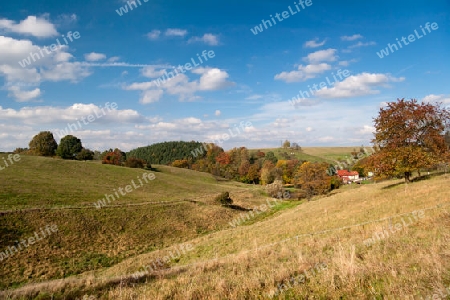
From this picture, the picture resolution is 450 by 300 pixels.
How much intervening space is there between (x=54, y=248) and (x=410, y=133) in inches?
1344

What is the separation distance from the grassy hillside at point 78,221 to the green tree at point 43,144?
32254 millimetres

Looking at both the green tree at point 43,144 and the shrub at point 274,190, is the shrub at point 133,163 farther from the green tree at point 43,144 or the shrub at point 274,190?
the shrub at point 274,190

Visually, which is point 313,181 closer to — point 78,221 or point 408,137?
point 408,137

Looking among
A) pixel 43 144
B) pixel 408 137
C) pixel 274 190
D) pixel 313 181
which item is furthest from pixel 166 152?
pixel 408 137

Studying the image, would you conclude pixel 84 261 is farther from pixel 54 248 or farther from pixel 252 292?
pixel 252 292

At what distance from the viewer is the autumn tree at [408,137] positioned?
75.3 feet

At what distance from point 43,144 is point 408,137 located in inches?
3901

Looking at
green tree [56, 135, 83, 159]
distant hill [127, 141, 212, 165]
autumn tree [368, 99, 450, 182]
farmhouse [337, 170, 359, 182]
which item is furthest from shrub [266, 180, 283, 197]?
distant hill [127, 141, 212, 165]

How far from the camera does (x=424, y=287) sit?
15.1 feet

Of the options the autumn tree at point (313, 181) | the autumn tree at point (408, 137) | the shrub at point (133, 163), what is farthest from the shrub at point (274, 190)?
the autumn tree at point (408, 137)

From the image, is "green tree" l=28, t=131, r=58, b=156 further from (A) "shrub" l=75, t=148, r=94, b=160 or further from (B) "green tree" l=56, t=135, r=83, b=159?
(A) "shrub" l=75, t=148, r=94, b=160

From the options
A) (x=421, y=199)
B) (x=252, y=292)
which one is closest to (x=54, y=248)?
(x=252, y=292)

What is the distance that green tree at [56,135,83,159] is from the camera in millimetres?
84500

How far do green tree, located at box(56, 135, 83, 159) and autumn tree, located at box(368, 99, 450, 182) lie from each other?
8880cm
